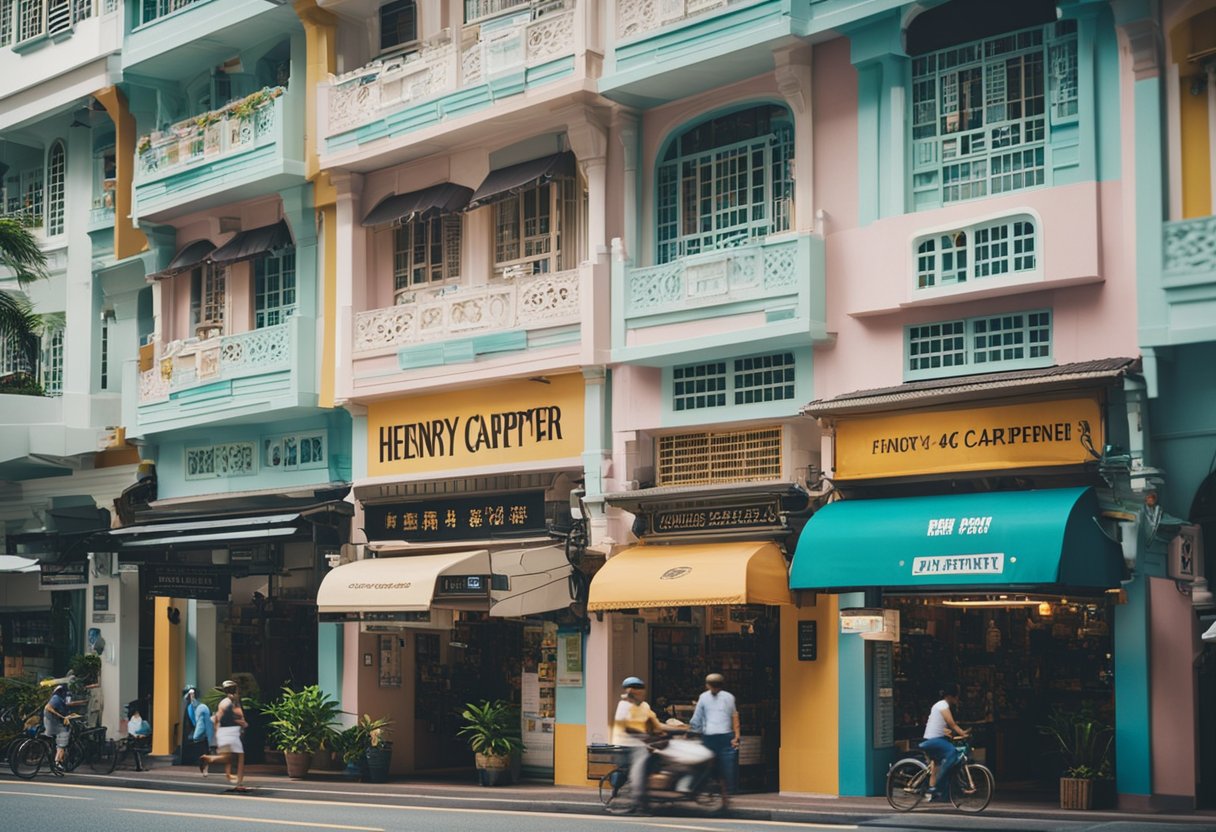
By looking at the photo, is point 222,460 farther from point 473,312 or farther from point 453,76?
point 453,76

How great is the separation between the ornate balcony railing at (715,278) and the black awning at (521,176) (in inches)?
90.5

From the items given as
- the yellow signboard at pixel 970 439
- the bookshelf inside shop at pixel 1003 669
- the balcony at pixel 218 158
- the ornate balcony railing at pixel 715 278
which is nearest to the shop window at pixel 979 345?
the yellow signboard at pixel 970 439

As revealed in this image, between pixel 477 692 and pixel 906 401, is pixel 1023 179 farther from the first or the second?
pixel 477 692

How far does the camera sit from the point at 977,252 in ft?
70.2

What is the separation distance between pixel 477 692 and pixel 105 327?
1161cm

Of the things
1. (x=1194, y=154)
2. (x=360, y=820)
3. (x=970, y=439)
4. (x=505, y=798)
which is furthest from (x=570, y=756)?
(x=1194, y=154)

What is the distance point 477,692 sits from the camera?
98.9 feet

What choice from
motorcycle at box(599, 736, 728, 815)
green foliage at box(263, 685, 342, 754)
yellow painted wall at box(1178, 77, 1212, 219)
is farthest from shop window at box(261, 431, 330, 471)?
yellow painted wall at box(1178, 77, 1212, 219)

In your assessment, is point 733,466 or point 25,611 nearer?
point 733,466

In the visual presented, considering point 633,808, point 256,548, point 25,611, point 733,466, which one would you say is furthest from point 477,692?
point 25,611

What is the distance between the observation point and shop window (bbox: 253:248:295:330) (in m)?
31.6

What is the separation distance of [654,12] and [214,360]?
36.5ft

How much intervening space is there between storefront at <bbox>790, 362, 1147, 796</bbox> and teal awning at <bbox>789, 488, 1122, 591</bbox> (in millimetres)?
20

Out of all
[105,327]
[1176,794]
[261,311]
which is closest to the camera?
[1176,794]
